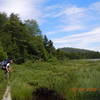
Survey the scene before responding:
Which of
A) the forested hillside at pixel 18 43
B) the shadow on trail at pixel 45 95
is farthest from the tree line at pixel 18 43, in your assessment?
the shadow on trail at pixel 45 95

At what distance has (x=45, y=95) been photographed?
9969mm

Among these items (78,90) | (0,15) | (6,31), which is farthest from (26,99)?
(0,15)

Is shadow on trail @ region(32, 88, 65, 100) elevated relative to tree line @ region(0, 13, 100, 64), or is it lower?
lower

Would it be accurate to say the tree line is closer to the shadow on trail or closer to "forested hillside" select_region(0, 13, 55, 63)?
"forested hillside" select_region(0, 13, 55, 63)

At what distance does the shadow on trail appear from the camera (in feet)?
31.2

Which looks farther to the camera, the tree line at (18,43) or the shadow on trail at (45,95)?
the tree line at (18,43)

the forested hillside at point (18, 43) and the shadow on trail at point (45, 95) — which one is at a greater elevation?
the forested hillside at point (18, 43)

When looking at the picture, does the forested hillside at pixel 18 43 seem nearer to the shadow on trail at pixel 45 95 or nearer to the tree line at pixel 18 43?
the tree line at pixel 18 43

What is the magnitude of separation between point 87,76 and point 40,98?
2012 mm

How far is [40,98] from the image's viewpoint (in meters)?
9.83

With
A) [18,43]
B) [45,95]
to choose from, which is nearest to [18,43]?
[18,43]

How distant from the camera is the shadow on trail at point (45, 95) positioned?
9.51 m

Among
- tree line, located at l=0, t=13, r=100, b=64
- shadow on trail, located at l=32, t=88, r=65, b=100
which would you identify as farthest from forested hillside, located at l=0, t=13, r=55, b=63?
shadow on trail, located at l=32, t=88, r=65, b=100

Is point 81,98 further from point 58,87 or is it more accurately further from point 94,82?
point 58,87
